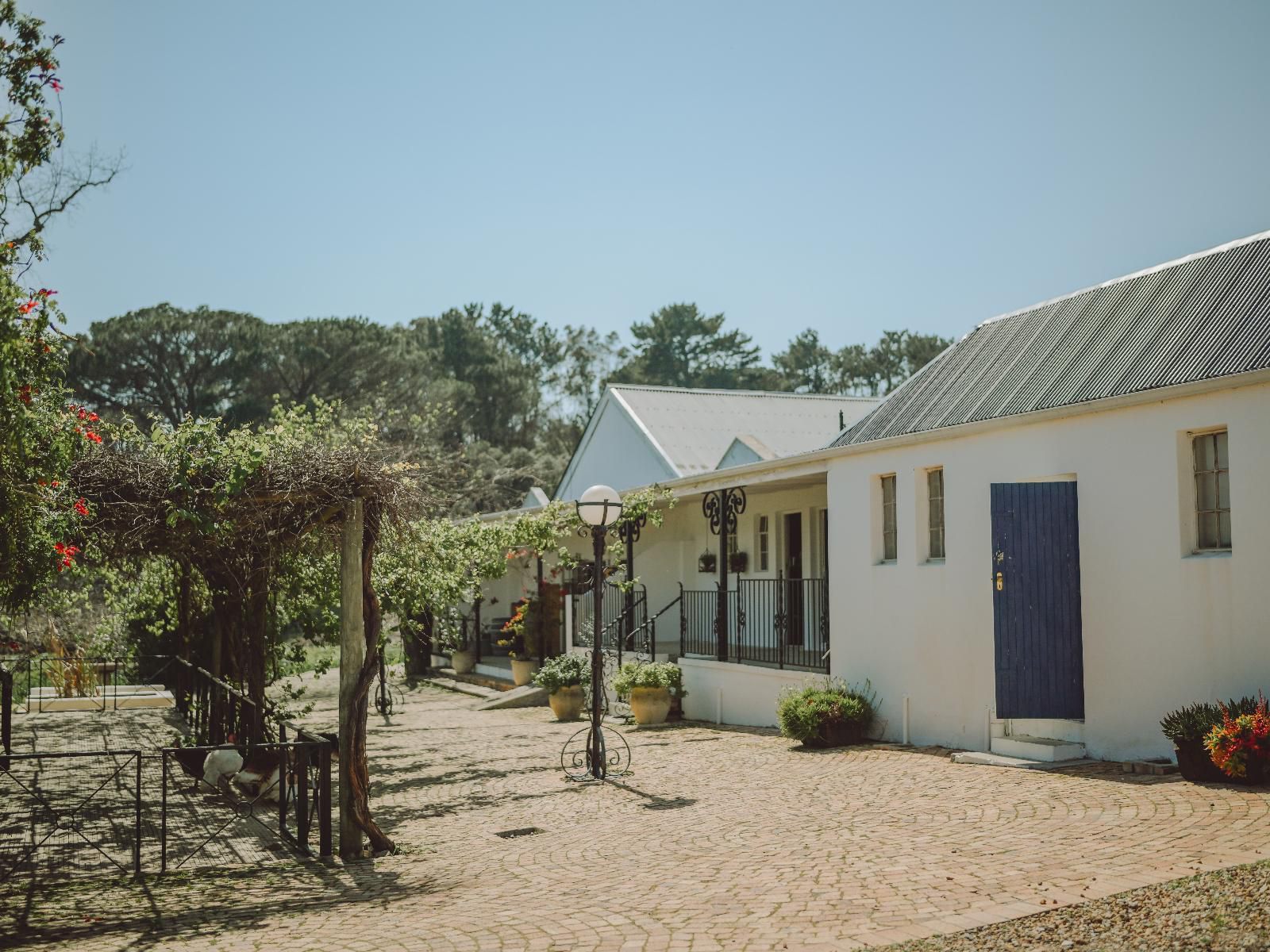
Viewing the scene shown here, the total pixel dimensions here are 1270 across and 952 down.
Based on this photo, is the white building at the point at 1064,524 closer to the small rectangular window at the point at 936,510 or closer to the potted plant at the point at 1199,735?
the small rectangular window at the point at 936,510

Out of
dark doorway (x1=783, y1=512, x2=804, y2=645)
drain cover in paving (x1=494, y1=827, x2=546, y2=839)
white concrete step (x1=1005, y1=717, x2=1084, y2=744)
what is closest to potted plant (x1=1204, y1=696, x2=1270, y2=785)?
white concrete step (x1=1005, y1=717, x2=1084, y2=744)

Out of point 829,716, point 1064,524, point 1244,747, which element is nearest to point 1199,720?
point 1244,747

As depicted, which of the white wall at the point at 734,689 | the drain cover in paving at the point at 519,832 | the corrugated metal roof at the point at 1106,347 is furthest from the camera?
the white wall at the point at 734,689

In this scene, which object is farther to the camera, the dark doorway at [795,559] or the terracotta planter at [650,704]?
the dark doorway at [795,559]

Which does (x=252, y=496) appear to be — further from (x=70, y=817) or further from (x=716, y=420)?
(x=716, y=420)

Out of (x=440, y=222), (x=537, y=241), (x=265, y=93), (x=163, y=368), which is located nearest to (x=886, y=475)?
(x=265, y=93)

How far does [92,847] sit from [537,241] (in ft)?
70.4

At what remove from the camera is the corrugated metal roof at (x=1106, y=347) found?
9984 millimetres

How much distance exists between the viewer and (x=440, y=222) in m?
20.5

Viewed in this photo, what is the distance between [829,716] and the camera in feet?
40.9

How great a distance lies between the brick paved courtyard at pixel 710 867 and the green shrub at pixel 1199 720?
39 centimetres

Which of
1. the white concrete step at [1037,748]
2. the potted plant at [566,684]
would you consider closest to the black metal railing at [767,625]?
the potted plant at [566,684]

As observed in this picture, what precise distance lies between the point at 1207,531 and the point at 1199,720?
1789mm

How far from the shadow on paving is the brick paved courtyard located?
0.07 feet
